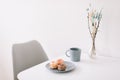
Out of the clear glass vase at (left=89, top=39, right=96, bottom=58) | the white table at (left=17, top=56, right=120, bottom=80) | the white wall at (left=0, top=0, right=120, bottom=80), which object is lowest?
the white table at (left=17, top=56, right=120, bottom=80)

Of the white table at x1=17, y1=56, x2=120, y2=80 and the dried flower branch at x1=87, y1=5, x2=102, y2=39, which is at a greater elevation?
the dried flower branch at x1=87, y1=5, x2=102, y2=39

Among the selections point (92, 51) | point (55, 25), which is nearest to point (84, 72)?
point (92, 51)

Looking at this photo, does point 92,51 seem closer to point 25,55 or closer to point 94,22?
point 94,22

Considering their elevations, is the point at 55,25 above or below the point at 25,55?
above

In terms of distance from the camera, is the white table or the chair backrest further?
the chair backrest

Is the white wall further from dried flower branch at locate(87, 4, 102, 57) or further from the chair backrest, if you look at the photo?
the chair backrest

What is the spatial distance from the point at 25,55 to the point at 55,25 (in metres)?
0.49

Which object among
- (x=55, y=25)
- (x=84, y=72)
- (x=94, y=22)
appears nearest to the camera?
(x=84, y=72)

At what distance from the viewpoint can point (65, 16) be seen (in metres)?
1.93

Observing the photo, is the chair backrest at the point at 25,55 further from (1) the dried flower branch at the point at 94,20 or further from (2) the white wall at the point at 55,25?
(1) the dried flower branch at the point at 94,20

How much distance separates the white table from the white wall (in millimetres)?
268

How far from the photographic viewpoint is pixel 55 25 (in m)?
2.03

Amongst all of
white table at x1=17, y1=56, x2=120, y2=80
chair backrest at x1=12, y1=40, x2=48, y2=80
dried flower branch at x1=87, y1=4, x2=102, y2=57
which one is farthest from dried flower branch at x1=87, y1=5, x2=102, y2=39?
chair backrest at x1=12, y1=40, x2=48, y2=80

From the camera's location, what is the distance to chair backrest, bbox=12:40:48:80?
5.42 ft
